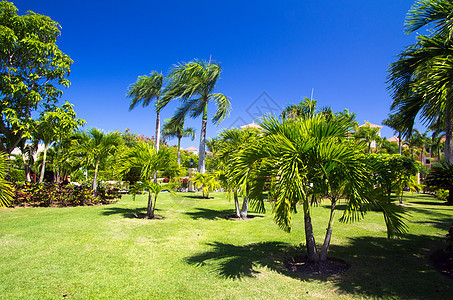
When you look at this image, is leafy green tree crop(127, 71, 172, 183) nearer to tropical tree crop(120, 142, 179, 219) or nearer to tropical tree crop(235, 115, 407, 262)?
tropical tree crop(120, 142, 179, 219)

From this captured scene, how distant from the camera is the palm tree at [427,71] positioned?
4.88 metres

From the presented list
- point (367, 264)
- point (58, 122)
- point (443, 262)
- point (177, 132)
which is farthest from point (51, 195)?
point (177, 132)

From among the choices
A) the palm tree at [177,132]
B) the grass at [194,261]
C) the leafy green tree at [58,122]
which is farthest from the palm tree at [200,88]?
the grass at [194,261]

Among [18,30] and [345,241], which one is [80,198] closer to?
[18,30]

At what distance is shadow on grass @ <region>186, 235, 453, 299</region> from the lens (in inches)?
165

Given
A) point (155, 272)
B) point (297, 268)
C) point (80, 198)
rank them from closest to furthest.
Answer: point (155, 272) < point (297, 268) < point (80, 198)

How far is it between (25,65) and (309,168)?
1484cm

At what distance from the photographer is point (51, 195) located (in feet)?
40.8

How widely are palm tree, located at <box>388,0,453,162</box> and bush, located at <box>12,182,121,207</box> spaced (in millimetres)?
13881

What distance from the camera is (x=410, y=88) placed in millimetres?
6074

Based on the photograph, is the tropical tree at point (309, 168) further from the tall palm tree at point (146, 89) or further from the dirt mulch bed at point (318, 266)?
the tall palm tree at point (146, 89)

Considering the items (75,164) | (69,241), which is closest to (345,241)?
(69,241)

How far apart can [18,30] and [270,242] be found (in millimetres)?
14693

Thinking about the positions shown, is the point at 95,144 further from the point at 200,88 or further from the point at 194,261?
the point at 194,261
